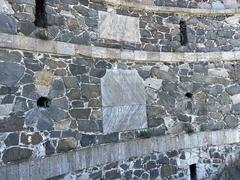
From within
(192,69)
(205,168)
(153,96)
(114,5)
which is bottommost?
(205,168)

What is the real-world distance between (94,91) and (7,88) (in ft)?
6.03

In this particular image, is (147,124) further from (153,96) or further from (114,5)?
(114,5)

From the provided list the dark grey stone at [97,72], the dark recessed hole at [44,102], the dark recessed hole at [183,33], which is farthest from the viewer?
the dark recessed hole at [183,33]

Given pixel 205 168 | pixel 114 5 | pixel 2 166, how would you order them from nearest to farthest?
pixel 2 166, pixel 114 5, pixel 205 168

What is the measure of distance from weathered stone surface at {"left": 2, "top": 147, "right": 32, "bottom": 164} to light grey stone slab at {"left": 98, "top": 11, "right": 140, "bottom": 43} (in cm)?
293

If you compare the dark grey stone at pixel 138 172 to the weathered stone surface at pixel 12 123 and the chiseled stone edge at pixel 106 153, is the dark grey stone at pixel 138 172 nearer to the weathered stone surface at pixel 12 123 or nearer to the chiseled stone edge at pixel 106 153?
the chiseled stone edge at pixel 106 153

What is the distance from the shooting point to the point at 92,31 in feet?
23.4

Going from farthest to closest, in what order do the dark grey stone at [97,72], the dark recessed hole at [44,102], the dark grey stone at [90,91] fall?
1. the dark grey stone at [97,72]
2. the dark grey stone at [90,91]
3. the dark recessed hole at [44,102]

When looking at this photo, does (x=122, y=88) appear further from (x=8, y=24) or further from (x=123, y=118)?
(x=8, y=24)

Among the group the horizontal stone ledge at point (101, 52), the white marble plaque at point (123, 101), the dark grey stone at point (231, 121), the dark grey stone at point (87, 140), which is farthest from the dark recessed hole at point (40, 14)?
the dark grey stone at point (231, 121)

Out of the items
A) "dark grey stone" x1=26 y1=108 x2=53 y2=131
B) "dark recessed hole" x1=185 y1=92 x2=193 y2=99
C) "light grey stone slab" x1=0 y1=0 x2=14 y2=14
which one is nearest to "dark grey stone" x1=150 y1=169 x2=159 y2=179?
"dark recessed hole" x1=185 y1=92 x2=193 y2=99

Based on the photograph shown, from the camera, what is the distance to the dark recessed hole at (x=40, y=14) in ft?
21.1

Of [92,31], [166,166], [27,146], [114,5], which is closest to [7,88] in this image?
[27,146]

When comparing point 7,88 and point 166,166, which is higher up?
point 7,88
